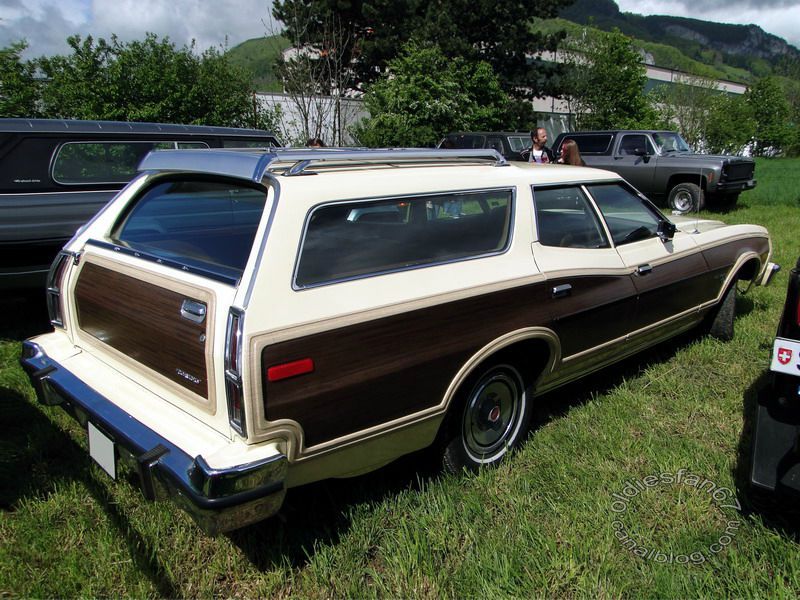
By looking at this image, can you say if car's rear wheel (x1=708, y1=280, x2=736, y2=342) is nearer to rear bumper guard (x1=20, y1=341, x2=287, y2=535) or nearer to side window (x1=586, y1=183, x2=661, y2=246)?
side window (x1=586, y1=183, x2=661, y2=246)

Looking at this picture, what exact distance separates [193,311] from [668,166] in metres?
12.2

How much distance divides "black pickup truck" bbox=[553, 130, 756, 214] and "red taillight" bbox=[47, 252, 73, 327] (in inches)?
432

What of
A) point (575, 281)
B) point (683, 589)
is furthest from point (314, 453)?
point (575, 281)

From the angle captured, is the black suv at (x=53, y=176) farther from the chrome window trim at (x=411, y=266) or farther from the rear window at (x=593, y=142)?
the rear window at (x=593, y=142)

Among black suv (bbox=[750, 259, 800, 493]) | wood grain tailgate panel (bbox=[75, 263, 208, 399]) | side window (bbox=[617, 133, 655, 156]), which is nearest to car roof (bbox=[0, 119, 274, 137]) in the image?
wood grain tailgate panel (bbox=[75, 263, 208, 399])

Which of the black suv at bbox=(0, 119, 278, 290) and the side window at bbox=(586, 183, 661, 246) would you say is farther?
the black suv at bbox=(0, 119, 278, 290)

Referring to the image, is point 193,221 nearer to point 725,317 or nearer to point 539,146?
point 725,317

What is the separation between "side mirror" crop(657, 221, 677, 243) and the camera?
3.98 metres

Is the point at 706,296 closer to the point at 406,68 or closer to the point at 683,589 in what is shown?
the point at 683,589

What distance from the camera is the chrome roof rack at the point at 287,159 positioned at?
2.39 metres

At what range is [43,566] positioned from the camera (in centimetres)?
238

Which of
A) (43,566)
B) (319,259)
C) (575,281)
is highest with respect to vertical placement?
(319,259)

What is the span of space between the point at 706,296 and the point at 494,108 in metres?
19.4

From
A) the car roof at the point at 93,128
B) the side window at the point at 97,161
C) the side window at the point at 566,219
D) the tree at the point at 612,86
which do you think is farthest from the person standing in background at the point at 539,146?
the tree at the point at 612,86
